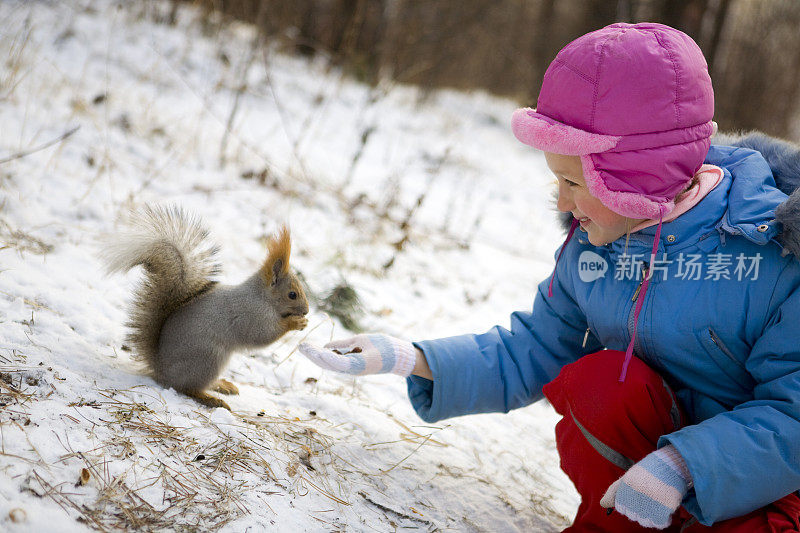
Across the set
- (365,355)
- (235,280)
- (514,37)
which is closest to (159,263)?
(365,355)

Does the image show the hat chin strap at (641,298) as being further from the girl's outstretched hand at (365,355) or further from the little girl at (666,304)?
the girl's outstretched hand at (365,355)

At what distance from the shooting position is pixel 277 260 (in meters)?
2.10

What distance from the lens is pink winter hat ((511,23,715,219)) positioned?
5.00 feet

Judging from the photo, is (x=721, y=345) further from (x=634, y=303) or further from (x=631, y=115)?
(x=631, y=115)

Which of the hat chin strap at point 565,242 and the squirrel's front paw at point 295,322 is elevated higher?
the hat chin strap at point 565,242

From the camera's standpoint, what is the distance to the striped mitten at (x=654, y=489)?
1.44 metres

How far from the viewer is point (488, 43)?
10.5m

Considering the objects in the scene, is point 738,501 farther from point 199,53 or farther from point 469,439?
point 199,53

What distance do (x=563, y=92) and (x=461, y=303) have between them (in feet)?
6.74

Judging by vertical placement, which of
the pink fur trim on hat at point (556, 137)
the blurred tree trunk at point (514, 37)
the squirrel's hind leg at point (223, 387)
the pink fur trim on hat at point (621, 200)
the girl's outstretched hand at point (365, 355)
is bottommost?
the squirrel's hind leg at point (223, 387)

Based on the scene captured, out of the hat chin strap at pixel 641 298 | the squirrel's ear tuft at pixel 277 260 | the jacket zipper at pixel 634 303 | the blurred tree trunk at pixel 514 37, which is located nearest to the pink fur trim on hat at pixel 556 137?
the hat chin strap at pixel 641 298

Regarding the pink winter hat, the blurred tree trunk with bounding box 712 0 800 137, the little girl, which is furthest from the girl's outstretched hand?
the blurred tree trunk with bounding box 712 0 800 137

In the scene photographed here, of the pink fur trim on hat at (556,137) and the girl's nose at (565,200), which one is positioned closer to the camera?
the pink fur trim on hat at (556,137)

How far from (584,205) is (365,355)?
0.70 metres
